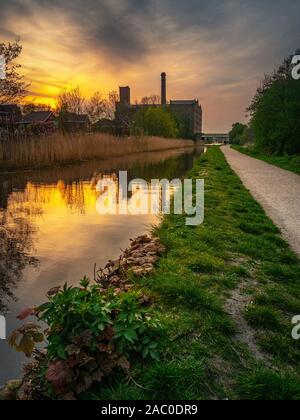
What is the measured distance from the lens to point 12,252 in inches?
213

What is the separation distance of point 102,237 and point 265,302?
324cm

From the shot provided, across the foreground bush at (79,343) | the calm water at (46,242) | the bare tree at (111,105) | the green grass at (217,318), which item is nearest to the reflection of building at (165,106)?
the bare tree at (111,105)

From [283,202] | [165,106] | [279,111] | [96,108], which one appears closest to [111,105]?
[96,108]

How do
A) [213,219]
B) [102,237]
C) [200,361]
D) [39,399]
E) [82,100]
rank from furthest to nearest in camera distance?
[82,100] < [213,219] < [102,237] < [200,361] < [39,399]

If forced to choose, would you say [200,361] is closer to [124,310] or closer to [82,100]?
[124,310]

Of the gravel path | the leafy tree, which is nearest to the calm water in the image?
the gravel path

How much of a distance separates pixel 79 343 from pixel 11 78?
61.9 ft

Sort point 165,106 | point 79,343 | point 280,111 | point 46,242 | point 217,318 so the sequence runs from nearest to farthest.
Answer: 1. point 79,343
2. point 217,318
3. point 46,242
4. point 280,111
5. point 165,106

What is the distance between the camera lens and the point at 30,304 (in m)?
3.78

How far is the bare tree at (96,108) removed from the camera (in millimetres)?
46000

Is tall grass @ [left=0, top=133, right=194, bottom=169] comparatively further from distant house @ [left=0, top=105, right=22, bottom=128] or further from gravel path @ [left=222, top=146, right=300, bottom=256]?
gravel path @ [left=222, top=146, right=300, bottom=256]

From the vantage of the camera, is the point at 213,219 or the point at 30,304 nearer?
the point at 30,304

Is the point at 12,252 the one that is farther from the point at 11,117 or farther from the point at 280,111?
the point at 280,111

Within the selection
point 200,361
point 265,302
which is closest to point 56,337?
point 200,361
